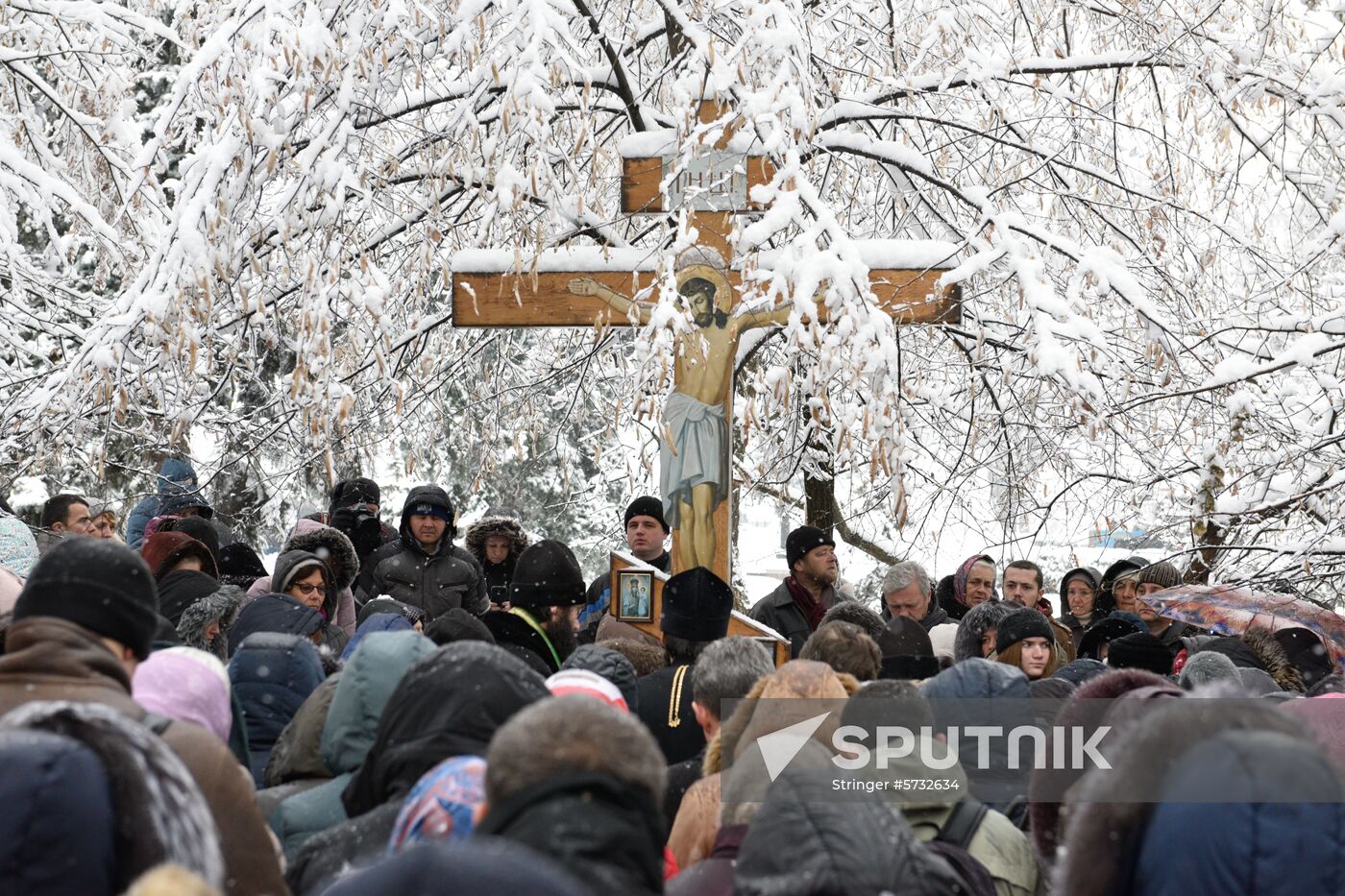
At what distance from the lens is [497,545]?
7.14m

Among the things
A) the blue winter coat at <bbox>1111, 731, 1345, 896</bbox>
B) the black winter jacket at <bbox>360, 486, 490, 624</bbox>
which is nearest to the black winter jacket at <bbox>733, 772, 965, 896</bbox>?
the blue winter coat at <bbox>1111, 731, 1345, 896</bbox>

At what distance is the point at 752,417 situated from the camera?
6.14 metres

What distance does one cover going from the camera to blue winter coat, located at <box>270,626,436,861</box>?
3.17 m

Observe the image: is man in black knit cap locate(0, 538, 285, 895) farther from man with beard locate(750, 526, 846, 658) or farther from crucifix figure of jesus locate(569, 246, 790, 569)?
man with beard locate(750, 526, 846, 658)

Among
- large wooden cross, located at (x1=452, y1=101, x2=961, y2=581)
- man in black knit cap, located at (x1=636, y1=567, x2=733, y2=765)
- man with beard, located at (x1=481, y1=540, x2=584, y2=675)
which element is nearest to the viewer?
man in black knit cap, located at (x1=636, y1=567, x2=733, y2=765)

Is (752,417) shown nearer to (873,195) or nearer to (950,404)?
(873,195)

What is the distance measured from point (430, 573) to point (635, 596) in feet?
4.76

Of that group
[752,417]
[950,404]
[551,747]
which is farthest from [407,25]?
[950,404]

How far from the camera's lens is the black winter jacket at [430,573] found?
675cm

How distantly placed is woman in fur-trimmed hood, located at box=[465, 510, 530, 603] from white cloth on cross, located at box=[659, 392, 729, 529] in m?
1.08

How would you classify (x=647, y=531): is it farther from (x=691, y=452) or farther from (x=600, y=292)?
(x=600, y=292)

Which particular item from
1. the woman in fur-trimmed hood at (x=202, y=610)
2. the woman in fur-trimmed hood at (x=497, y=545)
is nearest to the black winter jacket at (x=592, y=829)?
the woman in fur-trimmed hood at (x=202, y=610)

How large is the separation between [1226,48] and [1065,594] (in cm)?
318

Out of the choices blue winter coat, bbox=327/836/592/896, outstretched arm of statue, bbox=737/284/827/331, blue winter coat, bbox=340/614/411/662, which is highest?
outstretched arm of statue, bbox=737/284/827/331
